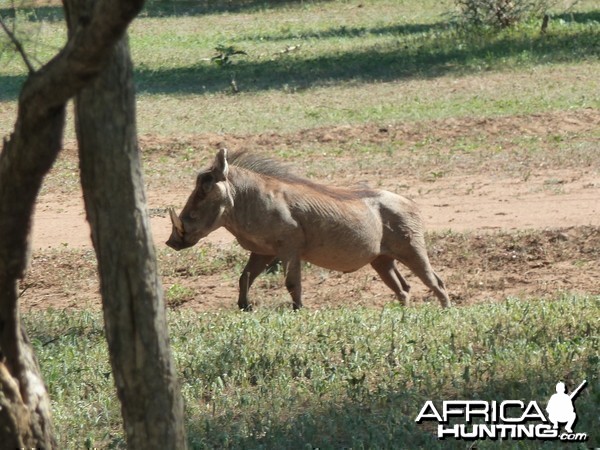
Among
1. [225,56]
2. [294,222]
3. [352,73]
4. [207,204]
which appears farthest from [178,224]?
[225,56]

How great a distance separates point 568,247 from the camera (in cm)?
1004

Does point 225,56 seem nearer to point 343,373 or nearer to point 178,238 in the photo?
point 178,238

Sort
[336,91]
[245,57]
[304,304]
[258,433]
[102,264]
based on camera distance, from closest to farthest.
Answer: [102,264] → [258,433] → [304,304] → [336,91] → [245,57]

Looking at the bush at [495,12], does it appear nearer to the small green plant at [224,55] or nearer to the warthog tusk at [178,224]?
the small green plant at [224,55]

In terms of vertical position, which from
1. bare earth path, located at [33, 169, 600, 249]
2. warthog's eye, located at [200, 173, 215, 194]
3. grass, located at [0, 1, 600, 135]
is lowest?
grass, located at [0, 1, 600, 135]

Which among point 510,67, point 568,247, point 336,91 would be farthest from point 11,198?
Result: point 510,67

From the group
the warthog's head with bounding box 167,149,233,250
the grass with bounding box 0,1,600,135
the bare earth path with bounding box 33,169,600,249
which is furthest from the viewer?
the grass with bounding box 0,1,600,135

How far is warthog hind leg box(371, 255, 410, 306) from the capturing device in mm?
9234

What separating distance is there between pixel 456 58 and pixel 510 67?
1305mm

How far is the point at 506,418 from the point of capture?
498 cm

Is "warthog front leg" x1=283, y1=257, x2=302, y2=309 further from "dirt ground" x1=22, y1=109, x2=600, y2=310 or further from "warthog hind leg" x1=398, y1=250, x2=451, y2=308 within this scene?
"warthog hind leg" x1=398, y1=250, x2=451, y2=308

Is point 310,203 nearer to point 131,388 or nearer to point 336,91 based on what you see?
point 131,388

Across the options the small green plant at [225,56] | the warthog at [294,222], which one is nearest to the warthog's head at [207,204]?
the warthog at [294,222]

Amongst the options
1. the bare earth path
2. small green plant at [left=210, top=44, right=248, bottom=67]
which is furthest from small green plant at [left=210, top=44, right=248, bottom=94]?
the bare earth path
